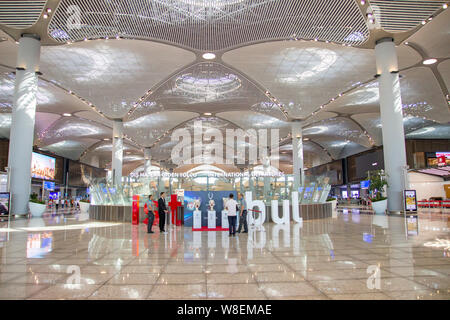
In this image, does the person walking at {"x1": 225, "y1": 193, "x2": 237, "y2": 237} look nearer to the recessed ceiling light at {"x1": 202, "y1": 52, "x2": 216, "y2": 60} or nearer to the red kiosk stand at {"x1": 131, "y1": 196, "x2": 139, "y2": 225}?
the red kiosk stand at {"x1": 131, "y1": 196, "x2": 139, "y2": 225}

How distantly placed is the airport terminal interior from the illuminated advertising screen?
1.26 ft

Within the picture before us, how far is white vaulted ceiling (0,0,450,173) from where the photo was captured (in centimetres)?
1636

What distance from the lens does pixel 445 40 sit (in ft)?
61.6

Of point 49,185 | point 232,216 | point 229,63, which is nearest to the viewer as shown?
point 232,216

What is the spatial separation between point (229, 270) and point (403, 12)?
15679 mm

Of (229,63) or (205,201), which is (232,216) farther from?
(229,63)

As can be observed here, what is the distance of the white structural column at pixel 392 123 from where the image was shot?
17000 mm

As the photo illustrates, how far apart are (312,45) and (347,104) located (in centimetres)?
1278

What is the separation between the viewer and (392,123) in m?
17.5

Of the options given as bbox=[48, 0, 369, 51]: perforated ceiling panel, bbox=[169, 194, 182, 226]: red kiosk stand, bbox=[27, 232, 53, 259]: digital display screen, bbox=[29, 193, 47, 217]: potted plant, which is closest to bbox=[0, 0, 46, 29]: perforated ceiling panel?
bbox=[48, 0, 369, 51]: perforated ceiling panel

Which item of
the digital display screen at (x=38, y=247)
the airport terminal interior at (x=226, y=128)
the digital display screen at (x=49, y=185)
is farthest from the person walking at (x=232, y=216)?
the digital display screen at (x=49, y=185)

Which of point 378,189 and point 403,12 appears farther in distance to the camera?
point 378,189

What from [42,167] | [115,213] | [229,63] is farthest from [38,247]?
[42,167]

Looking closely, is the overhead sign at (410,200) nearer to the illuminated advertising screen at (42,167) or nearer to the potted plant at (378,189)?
the potted plant at (378,189)
